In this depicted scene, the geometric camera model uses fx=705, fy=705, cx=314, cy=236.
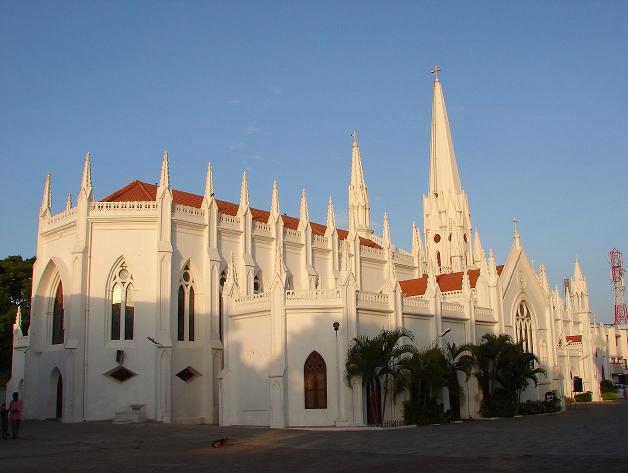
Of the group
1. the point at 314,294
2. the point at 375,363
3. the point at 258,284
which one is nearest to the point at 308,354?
the point at 314,294

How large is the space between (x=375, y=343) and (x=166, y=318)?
11.4 m

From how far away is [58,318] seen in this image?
124 feet

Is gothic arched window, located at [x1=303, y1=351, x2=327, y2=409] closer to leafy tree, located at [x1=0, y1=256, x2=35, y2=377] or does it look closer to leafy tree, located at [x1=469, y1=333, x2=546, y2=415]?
leafy tree, located at [x1=469, y1=333, x2=546, y2=415]

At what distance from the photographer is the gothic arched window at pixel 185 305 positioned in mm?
36438

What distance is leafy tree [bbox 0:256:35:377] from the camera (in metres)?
49.4

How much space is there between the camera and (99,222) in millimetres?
35938

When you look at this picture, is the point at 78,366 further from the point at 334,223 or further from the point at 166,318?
the point at 334,223

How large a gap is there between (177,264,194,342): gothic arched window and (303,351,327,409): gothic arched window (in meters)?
9.15

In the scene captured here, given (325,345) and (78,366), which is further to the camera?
(78,366)

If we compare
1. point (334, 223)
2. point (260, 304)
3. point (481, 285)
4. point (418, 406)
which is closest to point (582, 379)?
point (481, 285)

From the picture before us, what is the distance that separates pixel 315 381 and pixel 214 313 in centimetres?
956

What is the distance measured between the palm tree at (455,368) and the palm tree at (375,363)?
11.8 feet

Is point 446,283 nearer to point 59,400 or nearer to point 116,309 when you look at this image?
point 116,309

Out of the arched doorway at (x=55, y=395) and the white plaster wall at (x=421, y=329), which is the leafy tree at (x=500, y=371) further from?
the arched doorway at (x=55, y=395)
